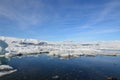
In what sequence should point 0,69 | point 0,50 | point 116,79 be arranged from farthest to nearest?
point 0,50, point 0,69, point 116,79

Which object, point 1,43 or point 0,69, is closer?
point 0,69

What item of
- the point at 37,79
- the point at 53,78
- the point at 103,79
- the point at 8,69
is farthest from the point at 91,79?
the point at 8,69

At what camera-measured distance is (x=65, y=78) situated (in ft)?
159

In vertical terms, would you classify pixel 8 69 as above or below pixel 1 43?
below

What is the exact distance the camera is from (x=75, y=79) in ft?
154

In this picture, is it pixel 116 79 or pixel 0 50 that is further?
pixel 0 50

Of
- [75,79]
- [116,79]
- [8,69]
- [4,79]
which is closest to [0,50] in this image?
[8,69]

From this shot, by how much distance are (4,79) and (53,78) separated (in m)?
14.1

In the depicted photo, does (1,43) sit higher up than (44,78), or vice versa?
(1,43)

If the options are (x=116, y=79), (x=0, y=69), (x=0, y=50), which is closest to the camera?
(x=116, y=79)

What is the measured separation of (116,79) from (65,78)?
14.7 metres

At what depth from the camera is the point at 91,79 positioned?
46.6 metres

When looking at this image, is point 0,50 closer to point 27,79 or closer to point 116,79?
point 27,79

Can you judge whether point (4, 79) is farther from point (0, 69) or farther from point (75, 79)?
point (75, 79)
